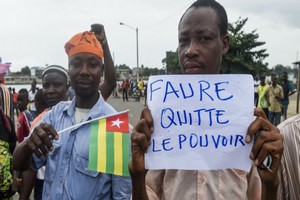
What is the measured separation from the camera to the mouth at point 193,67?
5.47 feet

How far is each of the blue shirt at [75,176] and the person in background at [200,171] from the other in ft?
2.28

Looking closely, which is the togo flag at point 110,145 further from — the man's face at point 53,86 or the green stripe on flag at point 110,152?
the man's face at point 53,86

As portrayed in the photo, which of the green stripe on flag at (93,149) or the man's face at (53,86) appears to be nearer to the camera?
the green stripe on flag at (93,149)

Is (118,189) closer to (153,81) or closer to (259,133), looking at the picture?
(153,81)

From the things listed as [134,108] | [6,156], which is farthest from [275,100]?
[134,108]

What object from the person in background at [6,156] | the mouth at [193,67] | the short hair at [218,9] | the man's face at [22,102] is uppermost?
the short hair at [218,9]

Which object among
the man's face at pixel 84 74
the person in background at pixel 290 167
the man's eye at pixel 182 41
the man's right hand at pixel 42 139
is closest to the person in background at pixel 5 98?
the man's face at pixel 84 74

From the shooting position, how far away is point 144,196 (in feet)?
5.17

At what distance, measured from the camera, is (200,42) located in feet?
5.54

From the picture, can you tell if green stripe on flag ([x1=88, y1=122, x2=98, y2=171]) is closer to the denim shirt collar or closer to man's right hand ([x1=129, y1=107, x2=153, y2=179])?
the denim shirt collar

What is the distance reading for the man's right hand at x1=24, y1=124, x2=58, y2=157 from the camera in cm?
203

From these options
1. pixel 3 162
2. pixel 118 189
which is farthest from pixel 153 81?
pixel 3 162

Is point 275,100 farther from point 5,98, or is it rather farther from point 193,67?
point 193,67

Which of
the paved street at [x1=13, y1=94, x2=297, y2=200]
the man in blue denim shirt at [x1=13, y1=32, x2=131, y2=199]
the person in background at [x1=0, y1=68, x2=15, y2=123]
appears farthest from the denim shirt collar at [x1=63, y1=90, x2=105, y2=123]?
the paved street at [x1=13, y1=94, x2=297, y2=200]
